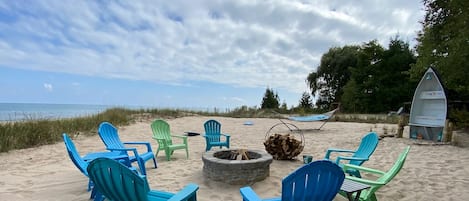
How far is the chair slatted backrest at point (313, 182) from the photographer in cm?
203

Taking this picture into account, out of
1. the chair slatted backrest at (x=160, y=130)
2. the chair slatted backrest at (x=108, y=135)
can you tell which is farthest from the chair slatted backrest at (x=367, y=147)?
the chair slatted backrest at (x=108, y=135)

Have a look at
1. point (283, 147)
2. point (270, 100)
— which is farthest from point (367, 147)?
point (270, 100)

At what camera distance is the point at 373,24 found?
10391 mm

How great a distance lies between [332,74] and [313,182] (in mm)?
24076

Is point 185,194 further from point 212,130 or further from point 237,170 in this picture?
point 212,130

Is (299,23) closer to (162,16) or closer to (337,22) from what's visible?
(337,22)

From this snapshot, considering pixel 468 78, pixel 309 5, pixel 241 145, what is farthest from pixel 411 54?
pixel 241 145

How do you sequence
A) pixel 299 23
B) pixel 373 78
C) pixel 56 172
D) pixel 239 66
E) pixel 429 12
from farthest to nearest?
pixel 373 78
pixel 239 66
pixel 299 23
pixel 429 12
pixel 56 172

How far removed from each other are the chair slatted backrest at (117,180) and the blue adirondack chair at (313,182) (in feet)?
3.46

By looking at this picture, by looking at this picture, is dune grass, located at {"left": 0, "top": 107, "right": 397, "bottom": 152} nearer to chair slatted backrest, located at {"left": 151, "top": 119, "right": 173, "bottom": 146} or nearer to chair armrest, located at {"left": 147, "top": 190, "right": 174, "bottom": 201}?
chair slatted backrest, located at {"left": 151, "top": 119, "right": 173, "bottom": 146}

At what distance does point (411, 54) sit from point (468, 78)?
570 inches

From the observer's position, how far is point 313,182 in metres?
2.09

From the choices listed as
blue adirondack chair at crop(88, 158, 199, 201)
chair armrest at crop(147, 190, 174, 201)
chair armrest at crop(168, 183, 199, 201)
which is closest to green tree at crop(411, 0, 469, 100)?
chair armrest at crop(168, 183, 199, 201)

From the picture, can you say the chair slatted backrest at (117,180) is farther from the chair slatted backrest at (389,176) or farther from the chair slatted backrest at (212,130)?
the chair slatted backrest at (212,130)
